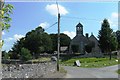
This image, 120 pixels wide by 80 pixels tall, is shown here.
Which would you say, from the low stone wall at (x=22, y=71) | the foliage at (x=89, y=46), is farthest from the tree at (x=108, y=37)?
the low stone wall at (x=22, y=71)

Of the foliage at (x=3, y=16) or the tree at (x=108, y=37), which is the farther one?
the tree at (x=108, y=37)

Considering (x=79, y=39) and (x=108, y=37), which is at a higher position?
(x=79, y=39)

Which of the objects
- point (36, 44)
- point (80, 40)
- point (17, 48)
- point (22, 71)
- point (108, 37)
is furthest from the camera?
point (80, 40)

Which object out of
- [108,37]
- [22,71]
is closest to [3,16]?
[22,71]

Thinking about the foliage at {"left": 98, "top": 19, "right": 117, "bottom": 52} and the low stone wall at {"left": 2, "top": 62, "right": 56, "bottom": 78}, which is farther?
the foliage at {"left": 98, "top": 19, "right": 117, "bottom": 52}

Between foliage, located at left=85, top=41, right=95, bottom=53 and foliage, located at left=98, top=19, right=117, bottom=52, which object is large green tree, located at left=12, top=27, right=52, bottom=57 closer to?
foliage, located at left=85, top=41, right=95, bottom=53

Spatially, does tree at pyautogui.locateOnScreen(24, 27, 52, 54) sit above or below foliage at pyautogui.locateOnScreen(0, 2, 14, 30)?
above

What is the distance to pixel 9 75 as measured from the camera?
14781 millimetres

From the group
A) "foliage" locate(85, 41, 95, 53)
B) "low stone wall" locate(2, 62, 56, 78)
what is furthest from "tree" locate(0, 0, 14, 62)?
"foliage" locate(85, 41, 95, 53)

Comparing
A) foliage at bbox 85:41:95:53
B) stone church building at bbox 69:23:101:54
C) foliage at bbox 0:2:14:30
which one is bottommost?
foliage at bbox 0:2:14:30

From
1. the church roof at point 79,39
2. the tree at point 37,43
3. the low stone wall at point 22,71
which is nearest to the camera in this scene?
the low stone wall at point 22,71

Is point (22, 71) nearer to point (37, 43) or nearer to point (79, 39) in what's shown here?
point (37, 43)

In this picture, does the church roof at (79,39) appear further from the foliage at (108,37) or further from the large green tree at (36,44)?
the foliage at (108,37)

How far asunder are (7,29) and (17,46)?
96447 mm
